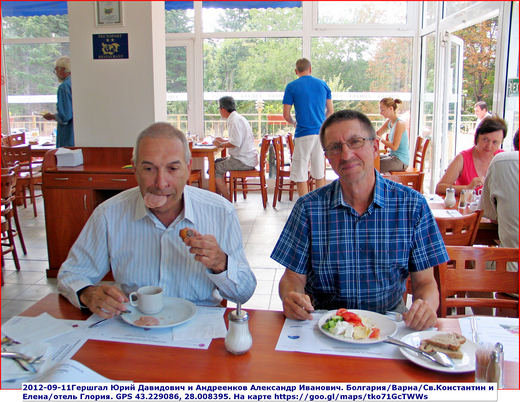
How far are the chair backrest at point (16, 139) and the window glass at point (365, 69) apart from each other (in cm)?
500

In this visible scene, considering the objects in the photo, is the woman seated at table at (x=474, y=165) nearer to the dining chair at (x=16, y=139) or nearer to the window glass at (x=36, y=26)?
the dining chair at (x=16, y=139)

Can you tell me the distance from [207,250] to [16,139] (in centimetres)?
714

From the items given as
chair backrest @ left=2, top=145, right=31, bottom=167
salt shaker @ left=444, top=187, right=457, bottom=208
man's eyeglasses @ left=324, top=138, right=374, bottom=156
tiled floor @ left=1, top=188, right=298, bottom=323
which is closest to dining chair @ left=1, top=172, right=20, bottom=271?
tiled floor @ left=1, top=188, right=298, bottom=323

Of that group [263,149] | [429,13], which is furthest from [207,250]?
[429,13]

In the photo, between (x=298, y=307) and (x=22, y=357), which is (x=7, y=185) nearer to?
(x=22, y=357)

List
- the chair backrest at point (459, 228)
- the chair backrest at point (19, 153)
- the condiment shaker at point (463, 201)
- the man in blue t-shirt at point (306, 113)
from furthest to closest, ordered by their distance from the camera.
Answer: the chair backrest at point (19, 153) < the man in blue t-shirt at point (306, 113) < the condiment shaker at point (463, 201) < the chair backrest at point (459, 228)

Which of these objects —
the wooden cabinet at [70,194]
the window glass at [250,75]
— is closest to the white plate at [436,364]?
the wooden cabinet at [70,194]

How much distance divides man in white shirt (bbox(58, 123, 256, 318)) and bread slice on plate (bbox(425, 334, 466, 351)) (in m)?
0.69

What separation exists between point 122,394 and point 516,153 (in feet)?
8.00

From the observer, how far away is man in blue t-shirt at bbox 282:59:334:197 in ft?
19.1

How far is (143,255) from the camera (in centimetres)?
173

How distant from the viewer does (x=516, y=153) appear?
256cm

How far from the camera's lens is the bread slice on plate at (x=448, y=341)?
121 cm

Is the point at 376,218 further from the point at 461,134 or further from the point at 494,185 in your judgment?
the point at 461,134
